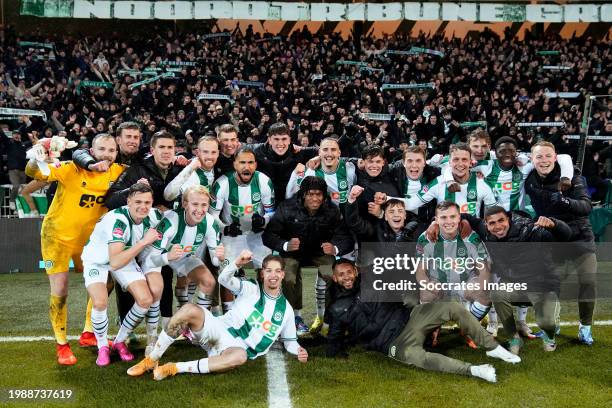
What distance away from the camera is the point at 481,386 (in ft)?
15.8

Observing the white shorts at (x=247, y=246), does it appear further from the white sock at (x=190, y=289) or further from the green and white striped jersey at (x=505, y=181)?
the green and white striped jersey at (x=505, y=181)

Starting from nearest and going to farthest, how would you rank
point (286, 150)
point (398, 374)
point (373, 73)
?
point (398, 374) → point (286, 150) → point (373, 73)

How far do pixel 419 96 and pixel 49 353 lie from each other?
15.5 m

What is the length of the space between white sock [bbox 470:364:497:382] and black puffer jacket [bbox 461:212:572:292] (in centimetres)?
121

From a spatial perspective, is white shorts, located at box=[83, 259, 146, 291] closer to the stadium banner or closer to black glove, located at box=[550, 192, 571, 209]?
black glove, located at box=[550, 192, 571, 209]

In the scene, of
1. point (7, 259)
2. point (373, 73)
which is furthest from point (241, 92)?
point (7, 259)

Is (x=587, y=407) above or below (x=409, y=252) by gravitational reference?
below

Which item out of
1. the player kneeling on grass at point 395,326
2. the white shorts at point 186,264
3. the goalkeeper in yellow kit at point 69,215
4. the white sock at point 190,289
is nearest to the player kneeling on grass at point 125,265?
the white shorts at point 186,264

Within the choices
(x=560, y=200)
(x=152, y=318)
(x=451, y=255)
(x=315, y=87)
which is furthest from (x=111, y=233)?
(x=315, y=87)

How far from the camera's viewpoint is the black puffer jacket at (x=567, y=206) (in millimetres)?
5867

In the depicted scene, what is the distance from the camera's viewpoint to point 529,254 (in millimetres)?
5770

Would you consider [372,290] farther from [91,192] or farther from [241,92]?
[241,92]

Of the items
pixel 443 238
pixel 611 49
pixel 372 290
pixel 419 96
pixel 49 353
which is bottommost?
pixel 49 353

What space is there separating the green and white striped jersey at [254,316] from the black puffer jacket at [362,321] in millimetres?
381
